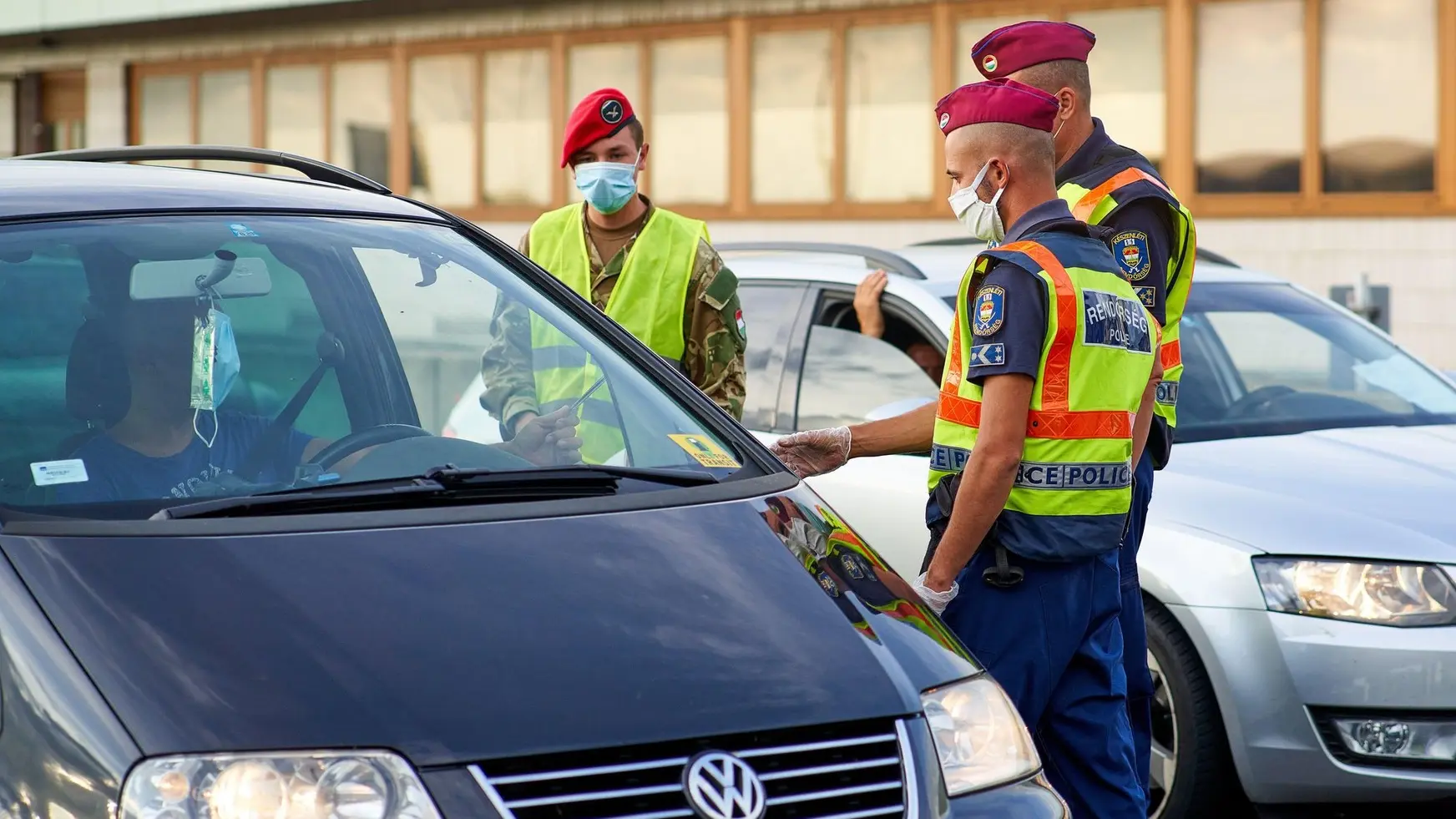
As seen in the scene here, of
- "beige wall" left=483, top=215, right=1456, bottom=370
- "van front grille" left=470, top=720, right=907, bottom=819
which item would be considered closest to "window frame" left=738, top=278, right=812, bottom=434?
"van front grille" left=470, top=720, right=907, bottom=819

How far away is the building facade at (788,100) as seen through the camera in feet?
41.8

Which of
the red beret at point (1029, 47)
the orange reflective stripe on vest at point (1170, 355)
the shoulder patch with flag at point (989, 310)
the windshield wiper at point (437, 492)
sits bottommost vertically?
the windshield wiper at point (437, 492)

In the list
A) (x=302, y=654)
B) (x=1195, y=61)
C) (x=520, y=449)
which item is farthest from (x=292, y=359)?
(x=1195, y=61)

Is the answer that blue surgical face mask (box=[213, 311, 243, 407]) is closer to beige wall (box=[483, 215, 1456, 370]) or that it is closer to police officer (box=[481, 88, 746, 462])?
police officer (box=[481, 88, 746, 462])

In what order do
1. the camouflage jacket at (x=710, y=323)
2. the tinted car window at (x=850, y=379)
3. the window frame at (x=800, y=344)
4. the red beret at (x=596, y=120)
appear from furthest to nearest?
the window frame at (x=800, y=344) → the tinted car window at (x=850, y=379) → the red beret at (x=596, y=120) → the camouflage jacket at (x=710, y=323)

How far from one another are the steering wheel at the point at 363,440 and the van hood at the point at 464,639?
439mm

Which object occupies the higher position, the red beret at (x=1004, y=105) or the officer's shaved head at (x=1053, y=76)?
the officer's shaved head at (x=1053, y=76)

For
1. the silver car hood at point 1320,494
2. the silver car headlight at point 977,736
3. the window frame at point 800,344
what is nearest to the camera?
the silver car headlight at point 977,736

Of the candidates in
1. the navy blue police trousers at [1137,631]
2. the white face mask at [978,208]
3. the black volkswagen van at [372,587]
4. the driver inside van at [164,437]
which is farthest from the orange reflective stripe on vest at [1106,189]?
the driver inside van at [164,437]

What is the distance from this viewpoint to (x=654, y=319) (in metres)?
4.84

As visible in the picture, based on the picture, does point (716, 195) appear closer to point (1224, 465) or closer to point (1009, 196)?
point (1224, 465)

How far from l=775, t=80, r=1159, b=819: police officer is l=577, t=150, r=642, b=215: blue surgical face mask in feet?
4.71

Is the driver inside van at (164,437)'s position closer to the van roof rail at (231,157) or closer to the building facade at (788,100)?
the van roof rail at (231,157)

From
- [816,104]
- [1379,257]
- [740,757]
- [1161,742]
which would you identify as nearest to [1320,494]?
[1161,742]
